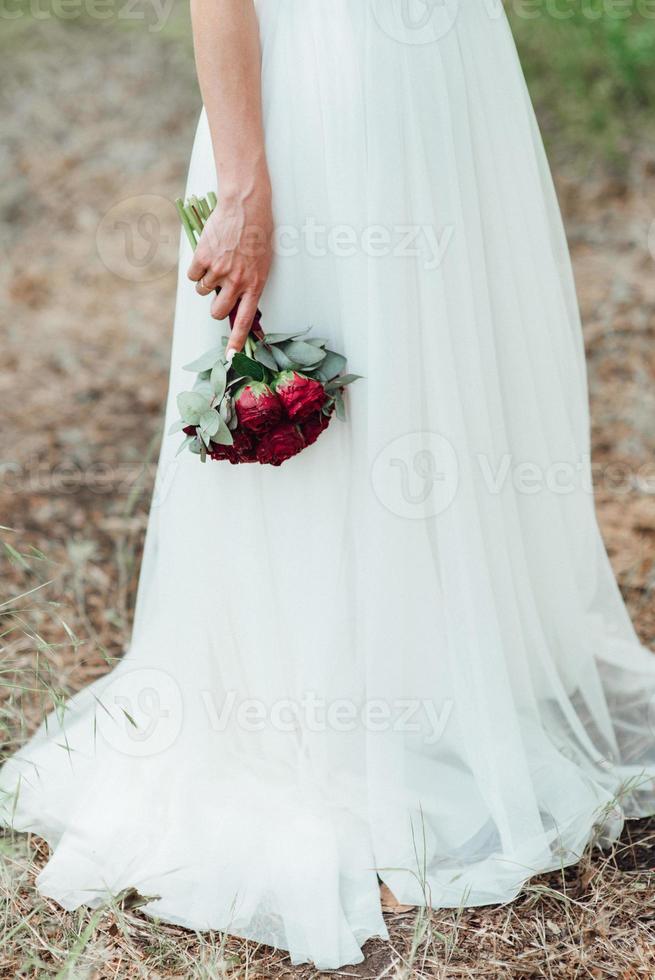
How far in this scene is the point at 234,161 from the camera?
1408mm

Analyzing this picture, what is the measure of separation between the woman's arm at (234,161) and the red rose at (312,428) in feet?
0.56

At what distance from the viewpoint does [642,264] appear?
152 inches

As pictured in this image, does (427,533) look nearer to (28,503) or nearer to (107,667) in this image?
(107,667)

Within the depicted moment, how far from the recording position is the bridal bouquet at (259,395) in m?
1.38

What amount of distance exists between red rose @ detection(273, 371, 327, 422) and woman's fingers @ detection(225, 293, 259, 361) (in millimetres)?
108

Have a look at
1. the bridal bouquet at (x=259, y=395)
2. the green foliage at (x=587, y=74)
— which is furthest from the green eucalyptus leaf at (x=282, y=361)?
the green foliage at (x=587, y=74)

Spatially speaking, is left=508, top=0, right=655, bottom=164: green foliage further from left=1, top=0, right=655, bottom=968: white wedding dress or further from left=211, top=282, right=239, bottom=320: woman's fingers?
left=211, top=282, right=239, bottom=320: woman's fingers

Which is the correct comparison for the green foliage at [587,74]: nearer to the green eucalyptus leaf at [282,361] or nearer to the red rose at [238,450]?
the green eucalyptus leaf at [282,361]

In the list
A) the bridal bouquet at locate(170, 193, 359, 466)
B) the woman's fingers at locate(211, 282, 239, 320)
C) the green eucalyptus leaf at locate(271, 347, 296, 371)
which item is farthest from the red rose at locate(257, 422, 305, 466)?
the woman's fingers at locate(211, 282, 239, 320)

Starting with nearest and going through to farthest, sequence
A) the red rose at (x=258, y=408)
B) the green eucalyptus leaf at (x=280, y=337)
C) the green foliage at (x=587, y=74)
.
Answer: the red rose at (x=258, y=408) < the green eucalyptus leaf at (x=280, y=337) < the green foliage at (x=587, y=74)

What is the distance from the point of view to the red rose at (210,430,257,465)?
1.39m

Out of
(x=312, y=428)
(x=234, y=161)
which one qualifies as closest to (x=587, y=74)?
(x=234, y=161)

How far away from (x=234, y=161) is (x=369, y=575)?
71cm

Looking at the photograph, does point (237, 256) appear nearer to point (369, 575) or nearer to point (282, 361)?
point (282, 361)
